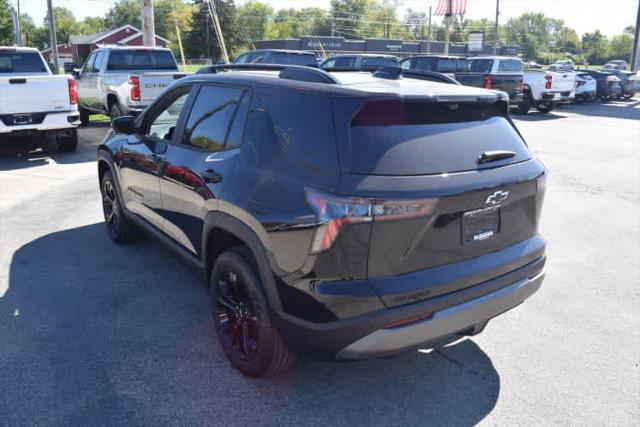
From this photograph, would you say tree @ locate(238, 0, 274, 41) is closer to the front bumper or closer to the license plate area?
the front bumper

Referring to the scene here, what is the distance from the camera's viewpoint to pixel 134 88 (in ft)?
35.7

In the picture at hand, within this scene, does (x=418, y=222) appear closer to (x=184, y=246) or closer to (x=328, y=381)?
(x=328, y=381)

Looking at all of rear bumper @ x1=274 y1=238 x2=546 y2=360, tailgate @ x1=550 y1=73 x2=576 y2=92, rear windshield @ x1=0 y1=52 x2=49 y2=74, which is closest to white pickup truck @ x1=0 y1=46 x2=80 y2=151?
rear windshield @ x1=0 y1=52 x2=49 y2=74

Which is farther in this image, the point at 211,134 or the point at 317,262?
the point at 211,134

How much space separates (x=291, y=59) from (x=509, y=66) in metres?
8.17

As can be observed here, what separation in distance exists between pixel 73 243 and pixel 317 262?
4.04 m

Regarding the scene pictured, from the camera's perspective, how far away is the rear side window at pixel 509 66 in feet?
63.5

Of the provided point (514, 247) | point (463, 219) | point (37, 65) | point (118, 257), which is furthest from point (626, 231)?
point (37, 65)

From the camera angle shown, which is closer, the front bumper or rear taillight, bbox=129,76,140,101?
the front bumper

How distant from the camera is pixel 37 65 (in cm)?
1162

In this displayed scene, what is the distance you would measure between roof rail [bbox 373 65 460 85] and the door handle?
122 cm

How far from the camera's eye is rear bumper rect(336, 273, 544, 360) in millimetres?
2676

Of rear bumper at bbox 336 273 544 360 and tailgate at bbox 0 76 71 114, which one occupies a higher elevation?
tailgate at bbox 0 76 71 114

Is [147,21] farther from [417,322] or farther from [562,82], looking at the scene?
[417,322]
